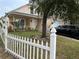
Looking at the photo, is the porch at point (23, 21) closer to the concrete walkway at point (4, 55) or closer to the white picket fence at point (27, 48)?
Answer: the concrete walkway at point (4, 55)

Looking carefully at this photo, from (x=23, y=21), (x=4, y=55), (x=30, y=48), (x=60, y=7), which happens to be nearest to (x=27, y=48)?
(x=30, y=48)

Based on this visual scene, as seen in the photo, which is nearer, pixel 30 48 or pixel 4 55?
pixel 30 48

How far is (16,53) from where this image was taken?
23.5 feet

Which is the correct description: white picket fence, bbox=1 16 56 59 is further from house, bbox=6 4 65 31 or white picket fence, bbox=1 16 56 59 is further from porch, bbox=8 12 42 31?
house, bbox=6 4 65 31

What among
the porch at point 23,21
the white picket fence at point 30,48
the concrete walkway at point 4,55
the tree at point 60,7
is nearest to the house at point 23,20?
the porch at point 23,21

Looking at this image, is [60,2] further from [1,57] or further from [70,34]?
Answer: [70,34]

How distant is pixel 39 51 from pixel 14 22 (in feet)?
78.0

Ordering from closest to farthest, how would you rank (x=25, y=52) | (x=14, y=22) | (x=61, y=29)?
1. (x=25, y=52)
2. (x=61, y=29)
3. (x=14, y=22)

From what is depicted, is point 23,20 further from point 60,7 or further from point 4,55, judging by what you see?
point 4,55

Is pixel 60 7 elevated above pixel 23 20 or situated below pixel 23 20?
above

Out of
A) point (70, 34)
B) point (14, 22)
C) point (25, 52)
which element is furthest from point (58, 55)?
point (14, 22)

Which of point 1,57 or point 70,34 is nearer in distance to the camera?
point 1,57

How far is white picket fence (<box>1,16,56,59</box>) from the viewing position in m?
4.73

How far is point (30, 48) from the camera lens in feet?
19.9
